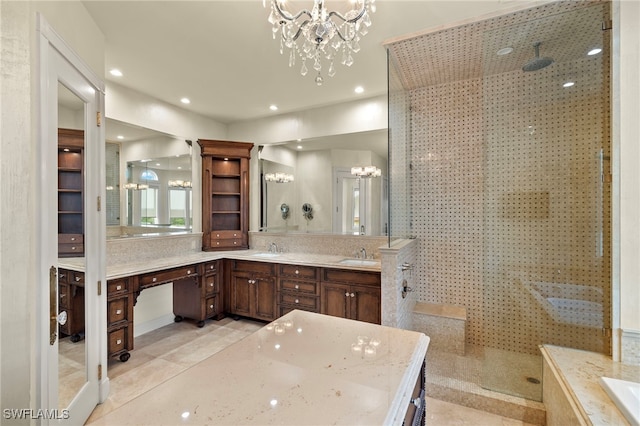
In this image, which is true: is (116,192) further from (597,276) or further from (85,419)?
(597,276)

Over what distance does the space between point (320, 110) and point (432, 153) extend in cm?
157

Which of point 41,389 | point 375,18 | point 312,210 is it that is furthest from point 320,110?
point 41,389

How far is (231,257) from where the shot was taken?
12.2 ft

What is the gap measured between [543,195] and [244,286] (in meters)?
3.39

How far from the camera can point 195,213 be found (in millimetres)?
3992

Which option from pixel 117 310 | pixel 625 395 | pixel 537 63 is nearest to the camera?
pixel 625 395

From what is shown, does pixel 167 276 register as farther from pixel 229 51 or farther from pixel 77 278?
pixel 229 51

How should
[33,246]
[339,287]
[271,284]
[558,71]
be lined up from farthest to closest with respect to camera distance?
[271,284] < [339,287] < [558,71] < [33,246]

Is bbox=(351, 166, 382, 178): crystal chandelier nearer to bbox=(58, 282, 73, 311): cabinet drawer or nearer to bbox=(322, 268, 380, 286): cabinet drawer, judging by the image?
bbox=(322, 268, 380, 286): cabinet drawer

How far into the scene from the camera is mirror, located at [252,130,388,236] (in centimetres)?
342

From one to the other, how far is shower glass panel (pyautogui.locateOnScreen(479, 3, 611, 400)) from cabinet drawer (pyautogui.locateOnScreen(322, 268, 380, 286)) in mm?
1079

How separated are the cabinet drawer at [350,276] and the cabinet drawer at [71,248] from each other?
2130 mm

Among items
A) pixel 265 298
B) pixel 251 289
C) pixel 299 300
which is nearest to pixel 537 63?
pixel 299 300

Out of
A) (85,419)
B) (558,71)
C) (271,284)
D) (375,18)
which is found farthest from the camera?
(271,284)
